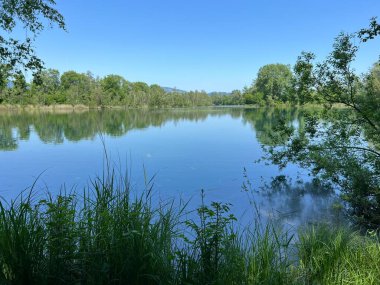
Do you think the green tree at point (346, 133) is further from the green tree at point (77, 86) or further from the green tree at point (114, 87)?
the green tree at point (114, 87)

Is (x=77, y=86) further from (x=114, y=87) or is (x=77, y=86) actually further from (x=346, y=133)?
(x=346, y=133)

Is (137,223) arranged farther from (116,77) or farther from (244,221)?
(116,77)

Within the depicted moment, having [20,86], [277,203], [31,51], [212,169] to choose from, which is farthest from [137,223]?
[212,169]

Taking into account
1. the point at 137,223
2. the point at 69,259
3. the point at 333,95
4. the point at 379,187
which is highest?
the point at 333,95

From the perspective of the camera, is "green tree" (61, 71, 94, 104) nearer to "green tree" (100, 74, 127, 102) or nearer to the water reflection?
"green tree" (100, 74, 127, 102)

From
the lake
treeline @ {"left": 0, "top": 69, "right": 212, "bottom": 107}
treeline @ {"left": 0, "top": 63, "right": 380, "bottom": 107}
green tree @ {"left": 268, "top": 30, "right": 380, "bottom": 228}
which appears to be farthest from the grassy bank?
treeline @ {"left": 0, "top": 69, "right": 212, "bottom": 107}

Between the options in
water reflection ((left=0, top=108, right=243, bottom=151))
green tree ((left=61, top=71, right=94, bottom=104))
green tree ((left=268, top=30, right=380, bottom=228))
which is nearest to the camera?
green tree ((left=268, top=30, right=380, bottom=228))

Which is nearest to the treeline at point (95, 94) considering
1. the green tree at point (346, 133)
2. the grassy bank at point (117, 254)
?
the green tree at point (346, 133)

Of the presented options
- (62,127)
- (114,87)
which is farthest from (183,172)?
(114,87)

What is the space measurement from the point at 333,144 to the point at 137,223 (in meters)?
6.00

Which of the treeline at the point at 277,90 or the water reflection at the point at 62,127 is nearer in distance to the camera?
the treeline at the point at 277,90

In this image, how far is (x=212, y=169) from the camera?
1067 centimetres

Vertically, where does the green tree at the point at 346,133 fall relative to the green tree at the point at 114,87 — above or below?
below

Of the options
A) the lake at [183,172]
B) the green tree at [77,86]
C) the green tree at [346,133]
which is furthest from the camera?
the green tree at [77,86]
